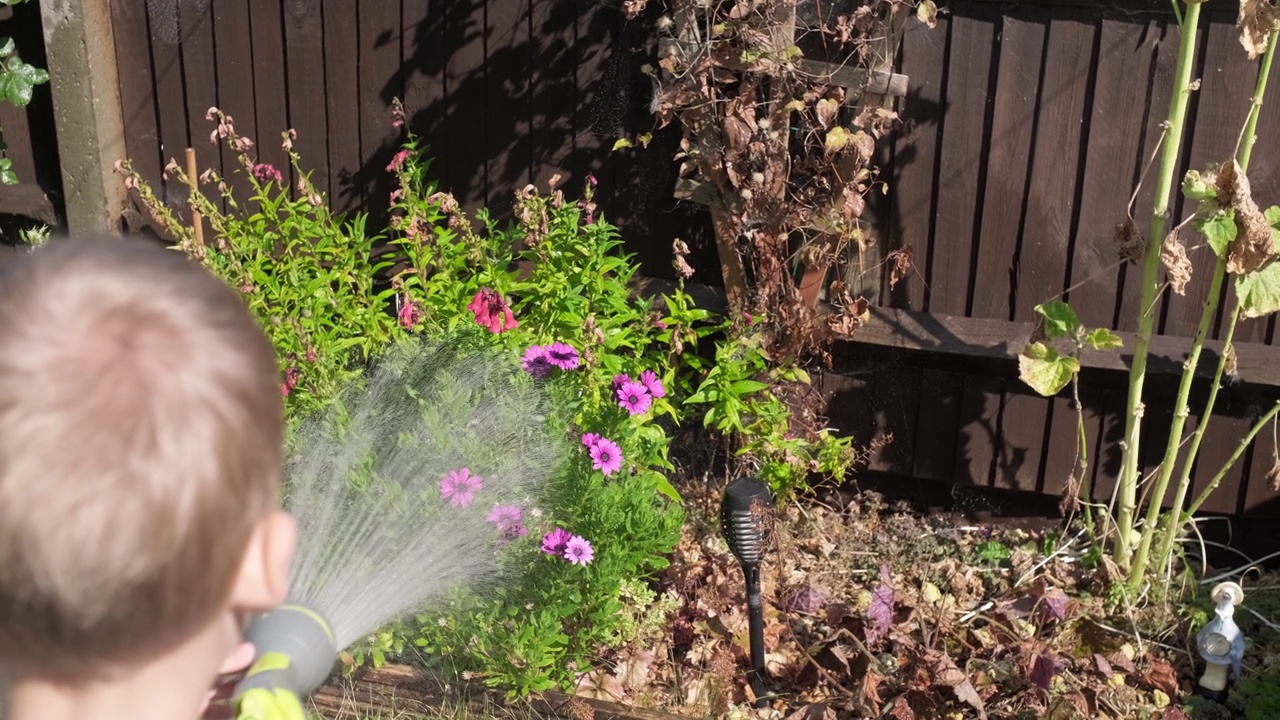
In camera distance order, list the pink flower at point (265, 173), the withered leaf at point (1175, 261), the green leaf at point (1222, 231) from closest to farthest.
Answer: the green leaf at point (1222, 231) < the withered leaf at point (1175, 261) < the pink flower at point (265, 173)

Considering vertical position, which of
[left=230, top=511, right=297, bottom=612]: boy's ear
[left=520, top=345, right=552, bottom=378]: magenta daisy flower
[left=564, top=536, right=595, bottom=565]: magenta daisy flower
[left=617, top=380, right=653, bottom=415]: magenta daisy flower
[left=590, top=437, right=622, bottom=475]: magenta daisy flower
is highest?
[left=230, top=511, right=297, bottom=612]: boy's ear

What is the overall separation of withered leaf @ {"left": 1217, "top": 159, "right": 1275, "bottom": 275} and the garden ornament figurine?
0.91 metres

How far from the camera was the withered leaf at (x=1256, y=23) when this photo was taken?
9.85ft

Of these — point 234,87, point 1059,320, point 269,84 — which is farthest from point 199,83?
point 1059,320

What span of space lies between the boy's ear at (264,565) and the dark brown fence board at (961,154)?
3177 millimetres

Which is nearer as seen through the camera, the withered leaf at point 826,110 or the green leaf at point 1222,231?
the green leaf at point 1222,231

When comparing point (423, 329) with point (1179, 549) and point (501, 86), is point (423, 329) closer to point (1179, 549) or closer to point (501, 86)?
point (501, 86)

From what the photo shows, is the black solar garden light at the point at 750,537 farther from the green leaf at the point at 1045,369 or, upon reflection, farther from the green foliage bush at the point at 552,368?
the green leaf at the point at 1045,369

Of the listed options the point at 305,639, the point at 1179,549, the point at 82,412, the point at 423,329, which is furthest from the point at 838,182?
the point at 82,412

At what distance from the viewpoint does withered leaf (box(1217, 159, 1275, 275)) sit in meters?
3.02

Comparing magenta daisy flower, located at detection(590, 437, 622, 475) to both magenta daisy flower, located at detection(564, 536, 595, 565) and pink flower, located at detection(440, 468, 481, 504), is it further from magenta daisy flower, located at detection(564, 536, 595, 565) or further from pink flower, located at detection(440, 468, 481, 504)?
pink flower, located at detection(440, 468, 481, 504)

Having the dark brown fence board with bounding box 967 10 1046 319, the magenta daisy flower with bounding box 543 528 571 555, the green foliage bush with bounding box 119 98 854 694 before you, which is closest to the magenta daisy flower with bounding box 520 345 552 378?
the green foliage bush with bounding box 119 98 854 694

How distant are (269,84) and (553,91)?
117 centimetres

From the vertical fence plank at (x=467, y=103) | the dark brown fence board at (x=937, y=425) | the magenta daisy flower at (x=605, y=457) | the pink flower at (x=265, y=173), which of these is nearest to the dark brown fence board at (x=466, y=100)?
the vertical fence plank at (x=467, y=103)
